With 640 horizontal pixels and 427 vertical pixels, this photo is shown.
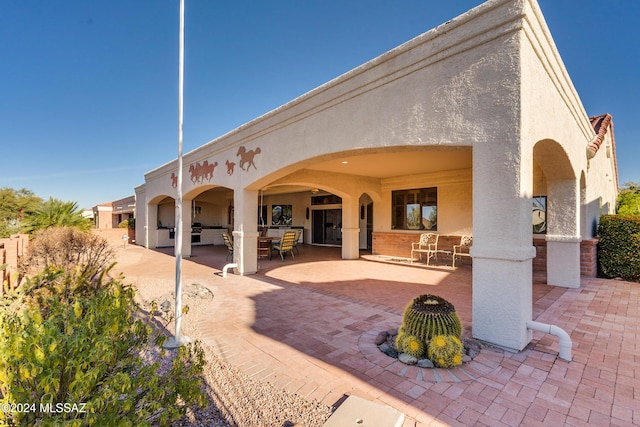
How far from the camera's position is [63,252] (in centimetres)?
612

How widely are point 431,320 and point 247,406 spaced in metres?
2.19

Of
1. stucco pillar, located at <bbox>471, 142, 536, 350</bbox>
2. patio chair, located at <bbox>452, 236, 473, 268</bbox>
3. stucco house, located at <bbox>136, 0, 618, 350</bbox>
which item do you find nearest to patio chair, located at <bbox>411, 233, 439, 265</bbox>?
stucco house, located at <bbox>136, 0, 618, 350</bbox>

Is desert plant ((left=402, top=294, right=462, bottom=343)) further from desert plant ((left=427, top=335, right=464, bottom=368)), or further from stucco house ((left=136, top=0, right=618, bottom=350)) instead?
stucco house ((left=136, top=0, right=618, bottom=350))

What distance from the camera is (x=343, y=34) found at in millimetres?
8703

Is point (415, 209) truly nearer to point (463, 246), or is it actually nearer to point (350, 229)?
point (463, 246)

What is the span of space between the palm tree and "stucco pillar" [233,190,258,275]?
16.3 feet

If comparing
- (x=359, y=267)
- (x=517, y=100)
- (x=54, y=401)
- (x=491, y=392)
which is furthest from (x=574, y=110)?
(x=54, y=401)

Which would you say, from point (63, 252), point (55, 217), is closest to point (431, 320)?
point (63, 252)

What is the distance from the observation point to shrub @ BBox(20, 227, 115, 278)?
230 inches

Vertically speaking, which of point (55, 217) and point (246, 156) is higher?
point (246, 156)

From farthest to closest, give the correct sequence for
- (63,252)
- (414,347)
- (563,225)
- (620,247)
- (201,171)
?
(201,171)
(620,247)
(563,225)
(63,252)
(414,347)

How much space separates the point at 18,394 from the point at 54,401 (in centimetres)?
20

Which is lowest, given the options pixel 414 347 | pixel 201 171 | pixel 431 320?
pixel 414 347

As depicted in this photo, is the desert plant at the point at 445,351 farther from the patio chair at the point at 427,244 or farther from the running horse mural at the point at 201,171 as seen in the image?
the running horse mural at the point at 201,171
